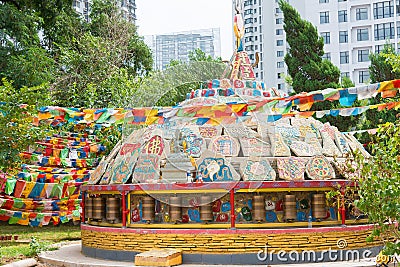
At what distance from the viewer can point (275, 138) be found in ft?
37.5

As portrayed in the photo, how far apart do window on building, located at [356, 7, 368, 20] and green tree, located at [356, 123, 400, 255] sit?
3704 centimetres

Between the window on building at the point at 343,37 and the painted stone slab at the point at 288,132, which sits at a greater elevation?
the window on building at the point at 343,37

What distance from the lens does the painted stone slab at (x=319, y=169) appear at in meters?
10.9

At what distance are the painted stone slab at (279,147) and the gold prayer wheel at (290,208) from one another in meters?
0.86

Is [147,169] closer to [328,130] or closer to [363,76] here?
[328,130]

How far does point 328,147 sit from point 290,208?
67.5 inches

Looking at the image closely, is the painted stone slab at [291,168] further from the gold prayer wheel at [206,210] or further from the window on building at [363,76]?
the window on building at [363,76]

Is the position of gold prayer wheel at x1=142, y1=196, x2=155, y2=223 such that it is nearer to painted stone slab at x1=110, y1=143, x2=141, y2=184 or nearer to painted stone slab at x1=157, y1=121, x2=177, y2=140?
painted stone slab at x1=110, y1=143, x2=141, y2=184

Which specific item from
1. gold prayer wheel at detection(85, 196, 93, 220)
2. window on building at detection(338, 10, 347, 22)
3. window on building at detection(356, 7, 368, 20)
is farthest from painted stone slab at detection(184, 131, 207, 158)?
window on building at detection(356, 7, 368, 20)

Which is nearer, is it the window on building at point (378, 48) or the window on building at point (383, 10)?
the window on building at point (383, 10)

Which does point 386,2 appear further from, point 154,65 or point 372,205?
point 372,205

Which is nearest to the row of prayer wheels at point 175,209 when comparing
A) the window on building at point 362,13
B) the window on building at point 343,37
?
the window on building at point 343,37

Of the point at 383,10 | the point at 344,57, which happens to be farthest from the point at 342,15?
the point at 344,57

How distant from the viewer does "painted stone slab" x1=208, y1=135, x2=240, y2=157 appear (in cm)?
1101
